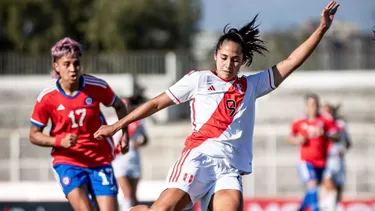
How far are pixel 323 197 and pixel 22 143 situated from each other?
7.36m

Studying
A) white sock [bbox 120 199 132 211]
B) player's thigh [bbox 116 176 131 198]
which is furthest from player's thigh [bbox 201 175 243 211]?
player's thigh [bbox 116 176 131 198]

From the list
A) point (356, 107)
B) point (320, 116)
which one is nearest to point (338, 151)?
point (320, 116)

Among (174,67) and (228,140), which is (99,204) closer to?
(228,140)

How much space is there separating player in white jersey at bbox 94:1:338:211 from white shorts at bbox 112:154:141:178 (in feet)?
17.9

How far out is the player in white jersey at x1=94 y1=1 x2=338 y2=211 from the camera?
7188 mm

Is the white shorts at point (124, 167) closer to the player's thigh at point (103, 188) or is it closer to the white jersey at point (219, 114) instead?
the player's thigh at point (103, 188)

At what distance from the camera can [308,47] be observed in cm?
746

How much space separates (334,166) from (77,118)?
7.88m

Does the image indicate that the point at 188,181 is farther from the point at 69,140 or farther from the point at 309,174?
the point at 309,174

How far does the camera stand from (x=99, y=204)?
27.8ft

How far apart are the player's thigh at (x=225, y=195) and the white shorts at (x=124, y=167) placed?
5.56 metres

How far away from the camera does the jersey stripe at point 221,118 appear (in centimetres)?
732

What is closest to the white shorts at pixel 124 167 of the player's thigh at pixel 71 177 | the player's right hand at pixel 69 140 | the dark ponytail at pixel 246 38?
the player's thigh at pixel 71 177

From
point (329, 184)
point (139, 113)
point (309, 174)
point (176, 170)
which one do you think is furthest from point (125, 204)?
point (139, 113)
